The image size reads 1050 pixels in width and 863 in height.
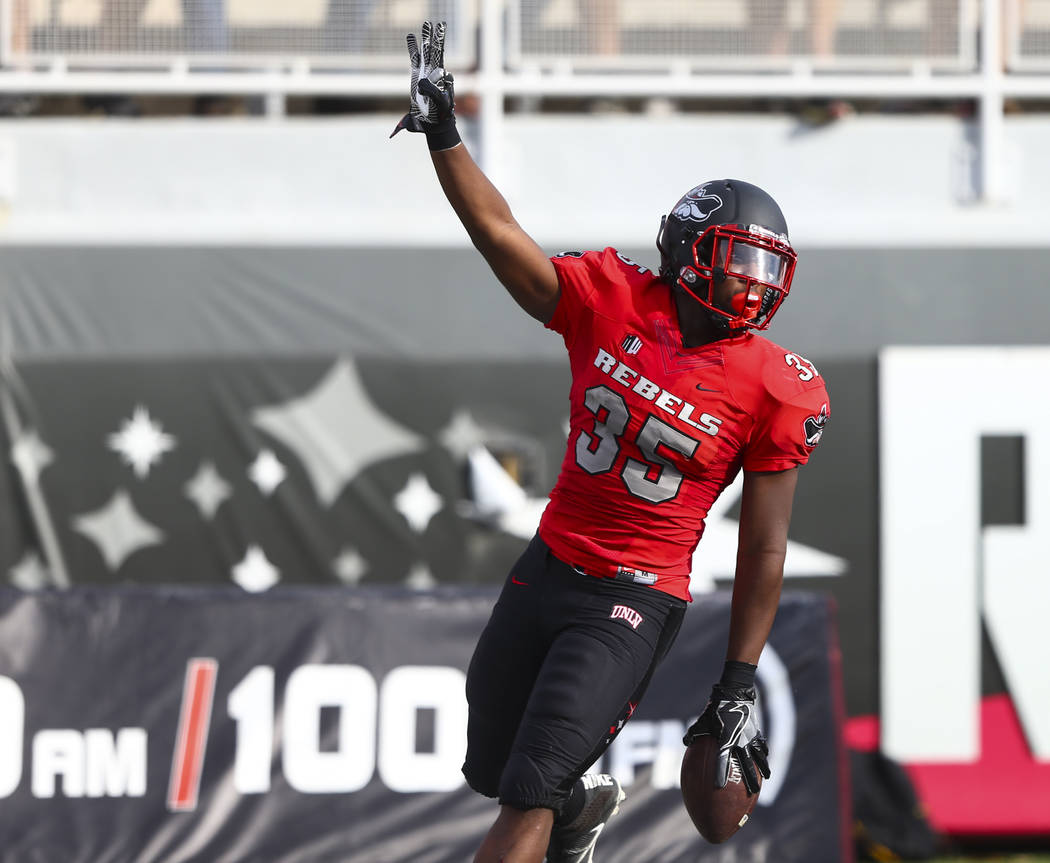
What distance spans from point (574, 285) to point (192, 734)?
2.91m

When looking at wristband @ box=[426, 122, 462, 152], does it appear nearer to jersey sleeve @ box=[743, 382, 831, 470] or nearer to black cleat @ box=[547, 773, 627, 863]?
jersey sleeve @ box=[743, 382, 831, 470]

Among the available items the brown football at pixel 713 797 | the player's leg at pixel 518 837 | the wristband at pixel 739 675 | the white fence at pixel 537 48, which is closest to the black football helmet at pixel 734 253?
the wristband at pixel 739 675

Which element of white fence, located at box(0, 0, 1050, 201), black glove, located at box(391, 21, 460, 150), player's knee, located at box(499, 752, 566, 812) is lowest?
player's knee, located at box(499, 752, 566, 812)

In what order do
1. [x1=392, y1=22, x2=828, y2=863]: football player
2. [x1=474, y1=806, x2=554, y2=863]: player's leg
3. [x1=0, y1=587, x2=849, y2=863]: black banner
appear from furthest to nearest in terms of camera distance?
[x1=0, y1=587, x2=849, y2=863]: black banner → [x1=392, y1=22, x2=828, y2=863]: football player → [x1=474, y1=806, x2=554, y2=863]: player's leg

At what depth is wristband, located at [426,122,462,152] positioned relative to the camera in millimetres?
3340

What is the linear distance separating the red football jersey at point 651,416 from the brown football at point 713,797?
48 centimetres

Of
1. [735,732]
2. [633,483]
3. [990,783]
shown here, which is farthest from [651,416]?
[990,783]

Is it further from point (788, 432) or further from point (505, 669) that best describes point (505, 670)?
point (788, 432)

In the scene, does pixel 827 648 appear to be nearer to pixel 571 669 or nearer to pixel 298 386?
pixel 571 669

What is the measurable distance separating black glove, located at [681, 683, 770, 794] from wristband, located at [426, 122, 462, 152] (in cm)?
162

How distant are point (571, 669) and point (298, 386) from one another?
4.18 m

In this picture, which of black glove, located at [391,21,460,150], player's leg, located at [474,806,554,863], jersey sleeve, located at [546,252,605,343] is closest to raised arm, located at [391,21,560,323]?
black glove, located at [391,21,460,150]

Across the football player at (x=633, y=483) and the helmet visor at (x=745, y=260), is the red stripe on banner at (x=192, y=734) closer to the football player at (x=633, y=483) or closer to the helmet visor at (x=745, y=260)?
the football player at (x=633, y=483)

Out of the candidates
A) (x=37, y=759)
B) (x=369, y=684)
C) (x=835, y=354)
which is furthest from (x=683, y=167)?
(x=37, y=759)
